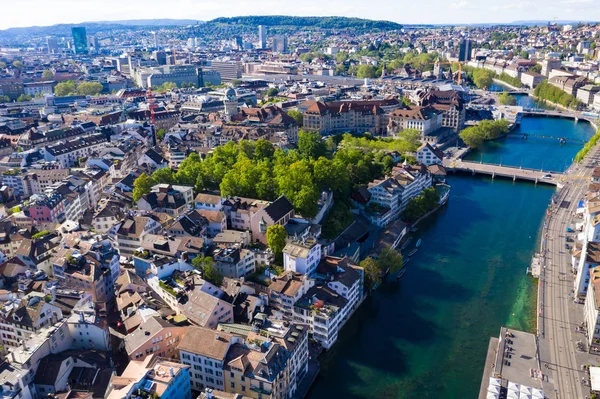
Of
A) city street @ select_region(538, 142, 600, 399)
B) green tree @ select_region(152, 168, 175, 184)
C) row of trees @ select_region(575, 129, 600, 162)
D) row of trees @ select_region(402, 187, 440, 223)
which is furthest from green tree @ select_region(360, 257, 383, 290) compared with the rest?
row of trees @ select_region(575, 129, 600, 162)

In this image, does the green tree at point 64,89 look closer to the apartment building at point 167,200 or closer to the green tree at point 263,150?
the green tree at point 263,150

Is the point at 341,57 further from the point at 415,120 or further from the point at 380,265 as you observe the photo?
the point at 380,265

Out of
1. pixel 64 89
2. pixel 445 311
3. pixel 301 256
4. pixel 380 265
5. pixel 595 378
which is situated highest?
pixel 64 89

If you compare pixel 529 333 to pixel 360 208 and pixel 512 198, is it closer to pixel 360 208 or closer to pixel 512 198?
pixel 360 208

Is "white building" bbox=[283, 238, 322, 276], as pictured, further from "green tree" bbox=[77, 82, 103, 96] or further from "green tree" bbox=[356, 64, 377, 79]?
"green tree" bbox=[356, 64, 377, 79]

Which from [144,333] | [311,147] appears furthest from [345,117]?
[144,333]

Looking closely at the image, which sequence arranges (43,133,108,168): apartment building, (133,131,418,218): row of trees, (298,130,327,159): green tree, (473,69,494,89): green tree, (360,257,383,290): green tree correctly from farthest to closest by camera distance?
(473,69,494,89): green tree → (43,133,108,168): apartment building → (298,130,327,159): green tree → (133,131,418,218): row of trees → (360,257,383,290): green tree

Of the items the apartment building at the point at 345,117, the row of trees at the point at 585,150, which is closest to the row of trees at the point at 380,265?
the row of trees at the point at 585,150
